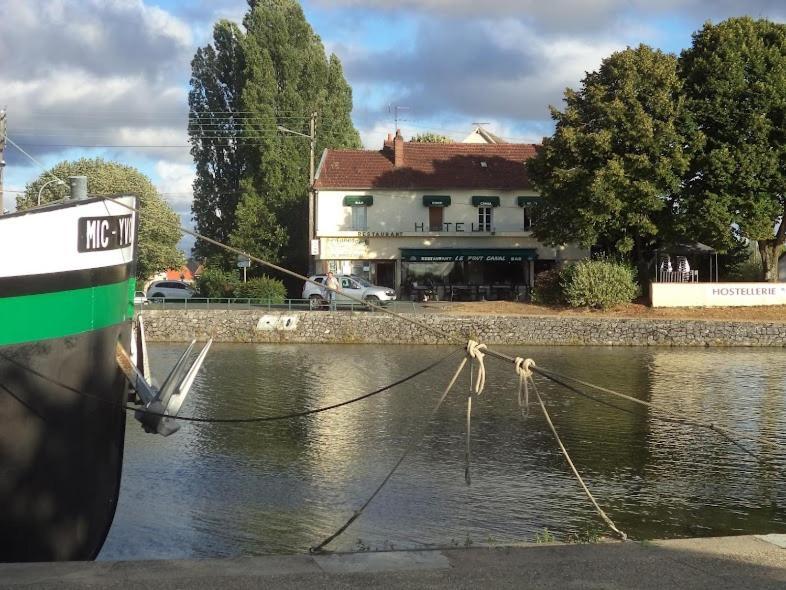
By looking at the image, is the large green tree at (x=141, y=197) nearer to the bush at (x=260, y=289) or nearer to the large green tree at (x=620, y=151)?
the bush at (x=260, y=289)

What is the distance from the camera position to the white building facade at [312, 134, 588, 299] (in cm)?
4609

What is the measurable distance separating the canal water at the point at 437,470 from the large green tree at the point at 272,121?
2750 cm

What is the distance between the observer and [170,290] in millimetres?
48406

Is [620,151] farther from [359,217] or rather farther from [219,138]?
[219,138]

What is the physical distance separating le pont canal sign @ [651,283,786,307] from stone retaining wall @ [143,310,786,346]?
124 inches

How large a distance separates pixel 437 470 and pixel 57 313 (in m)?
6.88

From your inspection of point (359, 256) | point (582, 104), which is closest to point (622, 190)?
point (582, 104)

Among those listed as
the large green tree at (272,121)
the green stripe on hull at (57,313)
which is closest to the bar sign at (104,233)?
the green stripe on hull at (57,313)

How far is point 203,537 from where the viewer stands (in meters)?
10.5

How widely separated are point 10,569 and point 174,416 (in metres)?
2.63

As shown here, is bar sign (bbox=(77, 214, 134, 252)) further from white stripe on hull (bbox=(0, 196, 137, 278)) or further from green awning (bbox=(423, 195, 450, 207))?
green awning (bbox=(423, 195, 450, 207))

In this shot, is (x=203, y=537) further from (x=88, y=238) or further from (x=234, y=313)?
(x=234, y=313)

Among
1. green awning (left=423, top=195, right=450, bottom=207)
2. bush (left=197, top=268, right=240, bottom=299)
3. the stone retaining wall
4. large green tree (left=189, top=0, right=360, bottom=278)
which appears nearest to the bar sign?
the stone retaining wall

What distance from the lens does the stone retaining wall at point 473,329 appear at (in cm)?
3291
